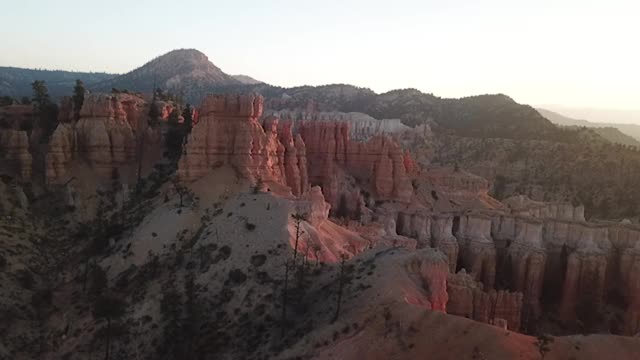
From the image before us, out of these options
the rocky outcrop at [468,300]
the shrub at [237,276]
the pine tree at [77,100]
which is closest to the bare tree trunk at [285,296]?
the shrub at [237,276]

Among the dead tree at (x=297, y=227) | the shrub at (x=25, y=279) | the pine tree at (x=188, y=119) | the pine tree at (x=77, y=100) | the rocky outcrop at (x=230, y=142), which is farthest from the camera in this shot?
the pine tree at (x=188, y=119)

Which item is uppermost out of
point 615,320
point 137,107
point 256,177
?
point 137,107

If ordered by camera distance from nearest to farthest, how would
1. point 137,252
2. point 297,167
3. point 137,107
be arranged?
1. point 137,252
2. point 297,167
3. point 137,107

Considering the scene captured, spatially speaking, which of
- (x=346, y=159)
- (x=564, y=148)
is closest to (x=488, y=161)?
(x=564, y=148)

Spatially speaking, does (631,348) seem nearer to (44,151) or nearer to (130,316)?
(130,316)

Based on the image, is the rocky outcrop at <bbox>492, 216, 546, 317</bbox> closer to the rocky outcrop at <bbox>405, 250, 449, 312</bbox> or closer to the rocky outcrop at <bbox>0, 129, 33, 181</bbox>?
the rocky outcrop at <bbox>405, 250, 449, 312</bbox>

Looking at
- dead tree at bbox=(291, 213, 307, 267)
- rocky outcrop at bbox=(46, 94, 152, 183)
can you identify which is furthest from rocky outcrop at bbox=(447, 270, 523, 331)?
rocky outcrop at bbox=(46, 94, 152, 183)

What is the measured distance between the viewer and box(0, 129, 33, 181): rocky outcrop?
6431cm

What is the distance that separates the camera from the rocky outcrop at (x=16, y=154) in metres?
64.3

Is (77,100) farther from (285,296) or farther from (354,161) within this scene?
(285,296)

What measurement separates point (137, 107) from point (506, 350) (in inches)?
2193

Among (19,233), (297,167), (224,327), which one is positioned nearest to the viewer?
(224,327)

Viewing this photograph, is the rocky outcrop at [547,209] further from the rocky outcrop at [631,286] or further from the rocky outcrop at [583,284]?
the rocky outcrop at [631,286]

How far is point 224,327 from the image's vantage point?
4050 cm
